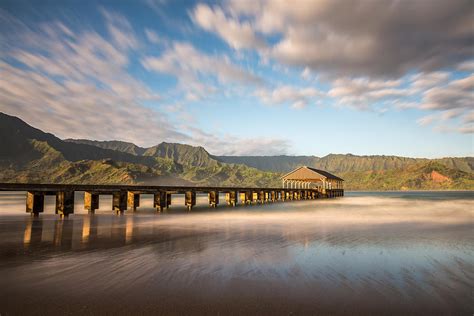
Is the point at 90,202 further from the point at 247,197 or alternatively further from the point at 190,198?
the point at 247,197

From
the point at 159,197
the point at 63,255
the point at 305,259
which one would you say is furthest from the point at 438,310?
the point at 159,197

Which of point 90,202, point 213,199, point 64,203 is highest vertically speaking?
point 64,203

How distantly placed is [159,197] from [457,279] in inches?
1105

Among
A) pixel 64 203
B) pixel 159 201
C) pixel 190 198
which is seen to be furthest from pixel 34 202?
pixel 190 198

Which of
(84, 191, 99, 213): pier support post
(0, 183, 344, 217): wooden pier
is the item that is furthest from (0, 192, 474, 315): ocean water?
(84, 191, 99, 213): pier support post

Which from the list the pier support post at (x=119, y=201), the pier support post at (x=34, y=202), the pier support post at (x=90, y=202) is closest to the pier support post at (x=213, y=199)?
the pier support post at (x=119, y=201)

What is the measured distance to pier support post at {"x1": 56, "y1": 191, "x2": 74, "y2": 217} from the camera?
23.2 metres

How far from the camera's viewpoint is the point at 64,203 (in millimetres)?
23406

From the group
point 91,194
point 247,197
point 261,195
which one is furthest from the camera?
point 261,195

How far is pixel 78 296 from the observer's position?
18.4ft

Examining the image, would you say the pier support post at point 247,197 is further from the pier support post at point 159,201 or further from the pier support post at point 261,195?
the pier support post at point 159,201

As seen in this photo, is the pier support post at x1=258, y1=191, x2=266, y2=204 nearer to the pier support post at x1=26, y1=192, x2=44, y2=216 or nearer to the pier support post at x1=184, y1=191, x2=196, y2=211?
the pier support post at x1=184, y1=191, x2=196, y2=211

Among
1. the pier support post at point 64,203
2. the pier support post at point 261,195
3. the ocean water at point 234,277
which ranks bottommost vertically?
the pier support post at point 261,195

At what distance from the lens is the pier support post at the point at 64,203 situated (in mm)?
23188
